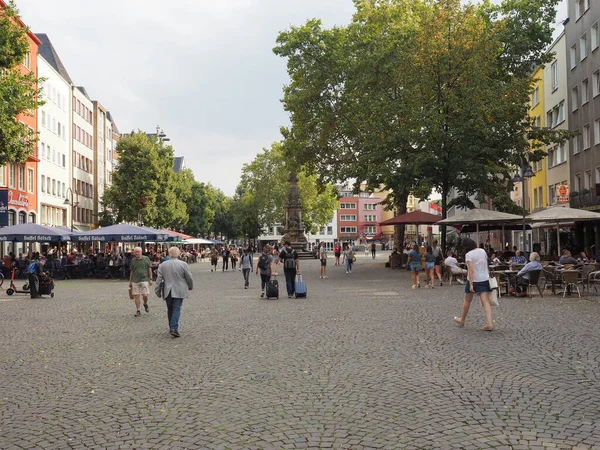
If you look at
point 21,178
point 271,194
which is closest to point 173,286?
point 21,178

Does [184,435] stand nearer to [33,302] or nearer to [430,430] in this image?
[430,430]

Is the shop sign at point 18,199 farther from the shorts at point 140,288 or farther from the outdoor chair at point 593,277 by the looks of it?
the outdoor chair at point 593,277

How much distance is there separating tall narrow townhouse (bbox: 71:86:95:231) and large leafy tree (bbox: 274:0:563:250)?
34.8m

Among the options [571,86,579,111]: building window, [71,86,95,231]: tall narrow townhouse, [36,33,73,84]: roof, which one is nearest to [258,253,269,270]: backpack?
[571,86,579,111]: building window

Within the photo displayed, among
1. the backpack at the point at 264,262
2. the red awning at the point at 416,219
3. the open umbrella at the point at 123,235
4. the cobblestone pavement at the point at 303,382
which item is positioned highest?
the red awning at the point at 416,219

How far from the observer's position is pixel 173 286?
12039 millimetres

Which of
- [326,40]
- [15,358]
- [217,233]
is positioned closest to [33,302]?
[15,358]

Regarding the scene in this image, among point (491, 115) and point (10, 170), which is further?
point (10, 170)

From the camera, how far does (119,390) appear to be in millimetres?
7504

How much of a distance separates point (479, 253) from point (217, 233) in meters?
115

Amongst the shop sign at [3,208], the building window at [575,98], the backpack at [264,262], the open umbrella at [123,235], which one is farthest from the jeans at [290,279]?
the building window at [575,98]

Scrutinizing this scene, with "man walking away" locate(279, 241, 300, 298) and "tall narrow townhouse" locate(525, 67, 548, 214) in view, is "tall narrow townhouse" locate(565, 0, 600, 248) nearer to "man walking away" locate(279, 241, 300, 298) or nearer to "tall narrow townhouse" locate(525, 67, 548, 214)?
"tall narrow townhouse" locate(525, 67, 548, 214)

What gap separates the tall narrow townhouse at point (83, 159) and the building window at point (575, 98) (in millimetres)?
43703

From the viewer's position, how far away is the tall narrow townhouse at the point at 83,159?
66.1 metres
